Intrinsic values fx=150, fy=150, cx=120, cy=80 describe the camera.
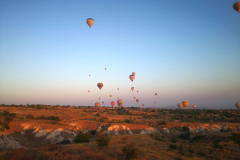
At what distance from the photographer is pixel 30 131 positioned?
30.4 metres

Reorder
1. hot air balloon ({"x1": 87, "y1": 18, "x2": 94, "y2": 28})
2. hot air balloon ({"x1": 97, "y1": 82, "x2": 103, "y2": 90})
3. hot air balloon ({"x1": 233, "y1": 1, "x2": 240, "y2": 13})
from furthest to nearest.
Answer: hot air balloon ({"x1": 97, "y1": 82, "x2": 103, "y2": 90}) → hot air balloon ({"x1": 87, "y1": 18, "x2": 94, "y2": 28}) → hot air balloon ({"x1": 233, "y1": 1, "x2": 240, "y2": 13})

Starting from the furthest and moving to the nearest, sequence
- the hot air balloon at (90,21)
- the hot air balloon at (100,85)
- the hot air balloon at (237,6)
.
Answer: the hot air balloon at (100,85) → the hot air balloon at (90,21) → the hot air balloon at (237,6)

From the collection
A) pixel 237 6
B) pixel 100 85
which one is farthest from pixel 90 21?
pixel 237 6

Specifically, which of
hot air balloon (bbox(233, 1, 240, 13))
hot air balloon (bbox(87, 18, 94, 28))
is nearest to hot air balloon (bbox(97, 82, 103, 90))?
hot air balloon (bbox(87, 18, 94, 28))

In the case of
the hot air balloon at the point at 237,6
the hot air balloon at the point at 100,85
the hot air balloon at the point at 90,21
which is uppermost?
the hot air balloon at the point at 90,21

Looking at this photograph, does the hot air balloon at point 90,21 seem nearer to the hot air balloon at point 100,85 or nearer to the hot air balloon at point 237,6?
the hot air balloon at point 100,85

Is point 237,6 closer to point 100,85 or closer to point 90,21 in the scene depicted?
point 90,21

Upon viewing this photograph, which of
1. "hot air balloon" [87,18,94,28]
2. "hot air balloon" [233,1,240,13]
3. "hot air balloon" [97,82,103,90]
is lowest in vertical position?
"hot air balloon" [97,82,103,90]

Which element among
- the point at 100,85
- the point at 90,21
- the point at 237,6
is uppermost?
the point at 90,21

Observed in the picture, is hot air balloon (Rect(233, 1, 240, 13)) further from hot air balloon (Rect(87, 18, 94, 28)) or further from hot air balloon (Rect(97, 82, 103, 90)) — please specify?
hot air balloon (Rect(97, 82, 103, 90))

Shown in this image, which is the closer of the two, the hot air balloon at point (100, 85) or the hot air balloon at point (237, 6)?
the hot air balloon at point (237, 6)

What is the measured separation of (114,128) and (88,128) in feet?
21.3

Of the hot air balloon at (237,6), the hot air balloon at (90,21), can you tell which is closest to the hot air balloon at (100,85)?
the hot air balloon at (90,21)

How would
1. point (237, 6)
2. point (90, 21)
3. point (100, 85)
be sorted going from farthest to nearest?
point (100, 85) → point (90, 21) → point (237, 6)
